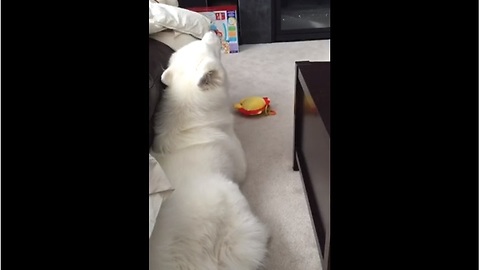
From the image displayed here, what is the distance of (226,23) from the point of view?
3213mm

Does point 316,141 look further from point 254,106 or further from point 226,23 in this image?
point 226,23

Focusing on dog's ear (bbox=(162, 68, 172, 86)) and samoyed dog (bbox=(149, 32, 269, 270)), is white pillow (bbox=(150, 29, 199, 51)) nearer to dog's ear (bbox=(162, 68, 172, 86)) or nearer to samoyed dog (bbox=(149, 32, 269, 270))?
samoyed dog (bbox=(149, 32, 269, 270))

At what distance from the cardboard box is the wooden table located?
1.61m

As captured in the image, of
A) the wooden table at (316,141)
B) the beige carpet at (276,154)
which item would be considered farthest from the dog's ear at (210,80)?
the beige carpet at (276,154)

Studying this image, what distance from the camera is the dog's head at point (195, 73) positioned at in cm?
156

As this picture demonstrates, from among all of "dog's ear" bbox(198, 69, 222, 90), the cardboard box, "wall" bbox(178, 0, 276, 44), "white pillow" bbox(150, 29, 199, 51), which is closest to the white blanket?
"dog's ear" bbox(198, 69, 222, 90)

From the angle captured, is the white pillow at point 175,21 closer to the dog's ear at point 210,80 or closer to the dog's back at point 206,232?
the dog's ear at point 210,80
